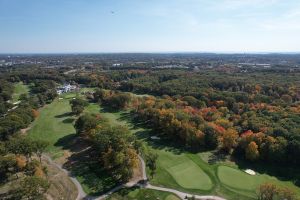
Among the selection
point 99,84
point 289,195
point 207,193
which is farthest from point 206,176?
point 99,84

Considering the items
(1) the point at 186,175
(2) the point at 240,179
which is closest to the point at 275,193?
(2) the point at 240,179

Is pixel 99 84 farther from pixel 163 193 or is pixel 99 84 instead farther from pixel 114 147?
pixel 163 193

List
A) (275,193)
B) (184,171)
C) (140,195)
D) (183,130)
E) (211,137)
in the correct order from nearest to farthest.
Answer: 1. (275,193)
2. (140,195)
3. (184,171)
4. (211,137)
5. (183,130)

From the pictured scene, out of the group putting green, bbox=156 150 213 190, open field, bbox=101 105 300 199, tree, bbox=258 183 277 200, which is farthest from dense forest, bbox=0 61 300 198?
tree, bbox=258 183 277 200

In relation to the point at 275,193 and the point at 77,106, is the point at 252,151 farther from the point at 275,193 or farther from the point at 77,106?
the point at 77,106

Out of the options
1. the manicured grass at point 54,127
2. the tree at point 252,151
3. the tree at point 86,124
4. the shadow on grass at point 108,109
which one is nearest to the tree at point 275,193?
the tree at point 252,151

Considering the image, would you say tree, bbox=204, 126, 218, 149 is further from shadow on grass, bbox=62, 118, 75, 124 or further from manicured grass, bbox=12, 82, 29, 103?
manicured grass, bbox=12, 82, 29, 103
